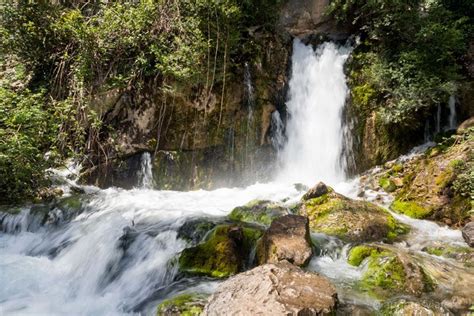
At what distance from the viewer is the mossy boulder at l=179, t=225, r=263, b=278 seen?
491 cm

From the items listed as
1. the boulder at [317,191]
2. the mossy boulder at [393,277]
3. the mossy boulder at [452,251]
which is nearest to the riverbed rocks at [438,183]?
the mossy boulder at [452,251]

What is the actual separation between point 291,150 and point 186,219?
203 inches

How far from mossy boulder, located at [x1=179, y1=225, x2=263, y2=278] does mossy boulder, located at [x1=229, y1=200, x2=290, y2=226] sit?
1.42 metres

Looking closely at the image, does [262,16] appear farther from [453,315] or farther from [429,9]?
[453,315]

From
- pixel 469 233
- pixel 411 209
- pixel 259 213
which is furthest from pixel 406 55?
pixel 259 213

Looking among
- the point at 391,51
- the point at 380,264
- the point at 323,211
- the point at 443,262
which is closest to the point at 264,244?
the point at 380,264

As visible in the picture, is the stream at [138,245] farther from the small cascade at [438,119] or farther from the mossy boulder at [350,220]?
the small cascade at [438,119]

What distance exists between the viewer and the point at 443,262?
5305 mm

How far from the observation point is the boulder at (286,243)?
16.0ft

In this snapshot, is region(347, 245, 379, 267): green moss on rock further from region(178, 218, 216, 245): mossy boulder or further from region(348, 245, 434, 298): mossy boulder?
region(178, 218, 216, 245): mossy boulder

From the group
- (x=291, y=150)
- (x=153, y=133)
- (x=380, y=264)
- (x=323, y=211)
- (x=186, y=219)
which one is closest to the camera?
(x=380, y=264)

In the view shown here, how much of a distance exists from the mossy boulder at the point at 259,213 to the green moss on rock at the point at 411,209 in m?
2.36

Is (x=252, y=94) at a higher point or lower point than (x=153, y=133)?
higher

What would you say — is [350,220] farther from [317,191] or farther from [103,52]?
[103,52]
